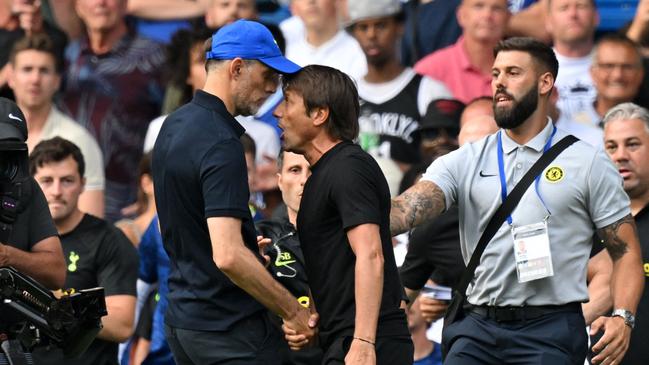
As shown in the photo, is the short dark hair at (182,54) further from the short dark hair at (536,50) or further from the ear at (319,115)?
the ear at (319,115)

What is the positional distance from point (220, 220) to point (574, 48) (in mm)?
5122

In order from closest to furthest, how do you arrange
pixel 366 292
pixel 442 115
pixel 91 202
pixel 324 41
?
1. pixel 366 292
2. pixel 442 115
3. pixel 91 202
4. pixel 324 41

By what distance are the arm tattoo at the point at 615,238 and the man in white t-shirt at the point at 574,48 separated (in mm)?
3391

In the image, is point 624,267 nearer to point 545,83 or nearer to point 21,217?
point 545,83

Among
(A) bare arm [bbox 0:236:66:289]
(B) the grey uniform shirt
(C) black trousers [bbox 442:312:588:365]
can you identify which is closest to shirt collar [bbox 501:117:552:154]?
(B) the grey uniform shirt

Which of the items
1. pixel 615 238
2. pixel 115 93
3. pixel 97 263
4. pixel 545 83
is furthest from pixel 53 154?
pixel 615 238

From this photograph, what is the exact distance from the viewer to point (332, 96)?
21.6ft

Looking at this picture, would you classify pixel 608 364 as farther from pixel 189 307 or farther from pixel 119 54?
pixel 119 54

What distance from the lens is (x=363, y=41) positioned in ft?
35.8

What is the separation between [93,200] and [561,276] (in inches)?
172

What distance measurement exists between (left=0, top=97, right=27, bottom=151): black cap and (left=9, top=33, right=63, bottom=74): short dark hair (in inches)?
168

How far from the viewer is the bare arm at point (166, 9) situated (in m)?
12.2

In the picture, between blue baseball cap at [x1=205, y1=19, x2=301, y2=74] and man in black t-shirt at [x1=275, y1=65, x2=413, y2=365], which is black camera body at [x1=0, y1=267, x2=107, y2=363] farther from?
blue baseball cap at [x1=205, y1=19, x2=301, y2=74]

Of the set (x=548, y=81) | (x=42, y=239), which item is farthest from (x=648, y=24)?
(x=42, y=239)
